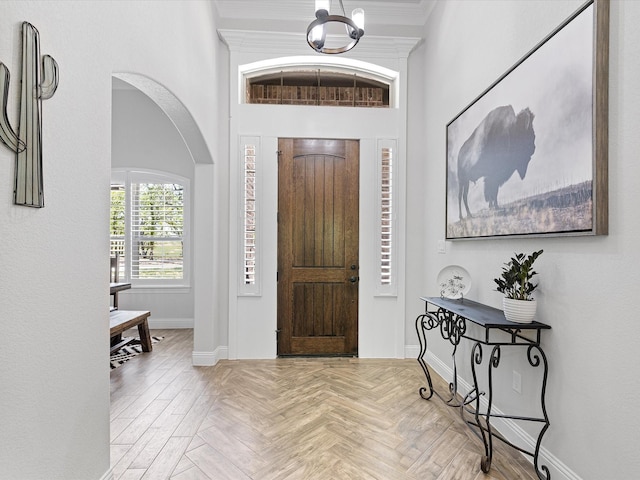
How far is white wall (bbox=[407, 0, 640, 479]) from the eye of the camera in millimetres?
1509

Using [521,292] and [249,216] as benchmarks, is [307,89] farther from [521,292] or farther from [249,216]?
[521,292]

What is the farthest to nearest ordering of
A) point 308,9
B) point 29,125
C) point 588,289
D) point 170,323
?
point 170,323, point 308,9, point 588,289, point 29,125

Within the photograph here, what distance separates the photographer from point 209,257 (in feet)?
12.1

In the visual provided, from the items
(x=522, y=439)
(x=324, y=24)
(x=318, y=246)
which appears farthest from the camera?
(x=318, y=246)

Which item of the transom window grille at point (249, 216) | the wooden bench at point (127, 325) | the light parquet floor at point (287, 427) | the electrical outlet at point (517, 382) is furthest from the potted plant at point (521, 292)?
the wooden bench at point (127, 325)

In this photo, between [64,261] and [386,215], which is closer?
[64,261]

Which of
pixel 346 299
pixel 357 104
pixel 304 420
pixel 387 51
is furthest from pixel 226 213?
pixel 387 51

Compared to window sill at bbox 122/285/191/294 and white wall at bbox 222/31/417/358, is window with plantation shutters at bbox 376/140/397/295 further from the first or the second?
window sill at bbox 122/285/191/294

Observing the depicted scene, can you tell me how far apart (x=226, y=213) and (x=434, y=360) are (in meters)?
2.71

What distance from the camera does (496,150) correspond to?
96.8 inches

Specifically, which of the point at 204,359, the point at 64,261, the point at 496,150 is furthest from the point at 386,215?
the point at 64,261

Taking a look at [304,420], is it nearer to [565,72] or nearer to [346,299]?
[346,299]

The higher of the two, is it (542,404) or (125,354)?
A: (542,404)

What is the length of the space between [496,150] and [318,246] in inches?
83.2
